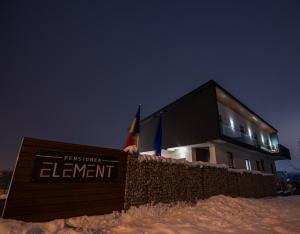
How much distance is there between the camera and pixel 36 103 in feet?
255

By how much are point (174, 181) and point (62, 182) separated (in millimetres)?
4533

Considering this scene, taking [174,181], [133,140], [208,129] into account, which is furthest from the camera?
[208,129]

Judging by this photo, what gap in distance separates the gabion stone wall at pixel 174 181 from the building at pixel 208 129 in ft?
10.8

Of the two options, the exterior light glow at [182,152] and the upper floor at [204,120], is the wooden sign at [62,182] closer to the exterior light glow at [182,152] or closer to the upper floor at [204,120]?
the upper floor at [204,120]

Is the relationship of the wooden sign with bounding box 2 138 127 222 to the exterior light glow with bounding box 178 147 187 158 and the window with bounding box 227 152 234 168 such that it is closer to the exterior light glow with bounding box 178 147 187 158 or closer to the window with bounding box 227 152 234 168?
the exterior light glow with bounding box 178 147 187 158

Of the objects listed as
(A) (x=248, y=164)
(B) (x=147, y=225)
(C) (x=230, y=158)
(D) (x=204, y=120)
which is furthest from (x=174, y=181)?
(A) (x=248, y=164)

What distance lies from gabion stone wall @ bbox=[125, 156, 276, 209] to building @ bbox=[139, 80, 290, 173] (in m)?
3.30

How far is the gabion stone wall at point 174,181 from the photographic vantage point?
19.7ft

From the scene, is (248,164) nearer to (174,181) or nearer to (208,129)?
(208,129)

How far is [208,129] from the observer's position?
13.2 m

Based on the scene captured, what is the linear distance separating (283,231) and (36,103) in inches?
3711

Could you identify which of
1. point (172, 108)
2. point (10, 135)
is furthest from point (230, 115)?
point (10, 135)

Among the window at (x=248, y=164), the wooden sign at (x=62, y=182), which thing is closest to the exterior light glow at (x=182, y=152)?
the window at (x=248, y=164)

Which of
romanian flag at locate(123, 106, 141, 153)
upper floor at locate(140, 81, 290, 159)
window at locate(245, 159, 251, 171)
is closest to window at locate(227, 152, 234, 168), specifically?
upper floor at locate(140, 81, 290, 159)
